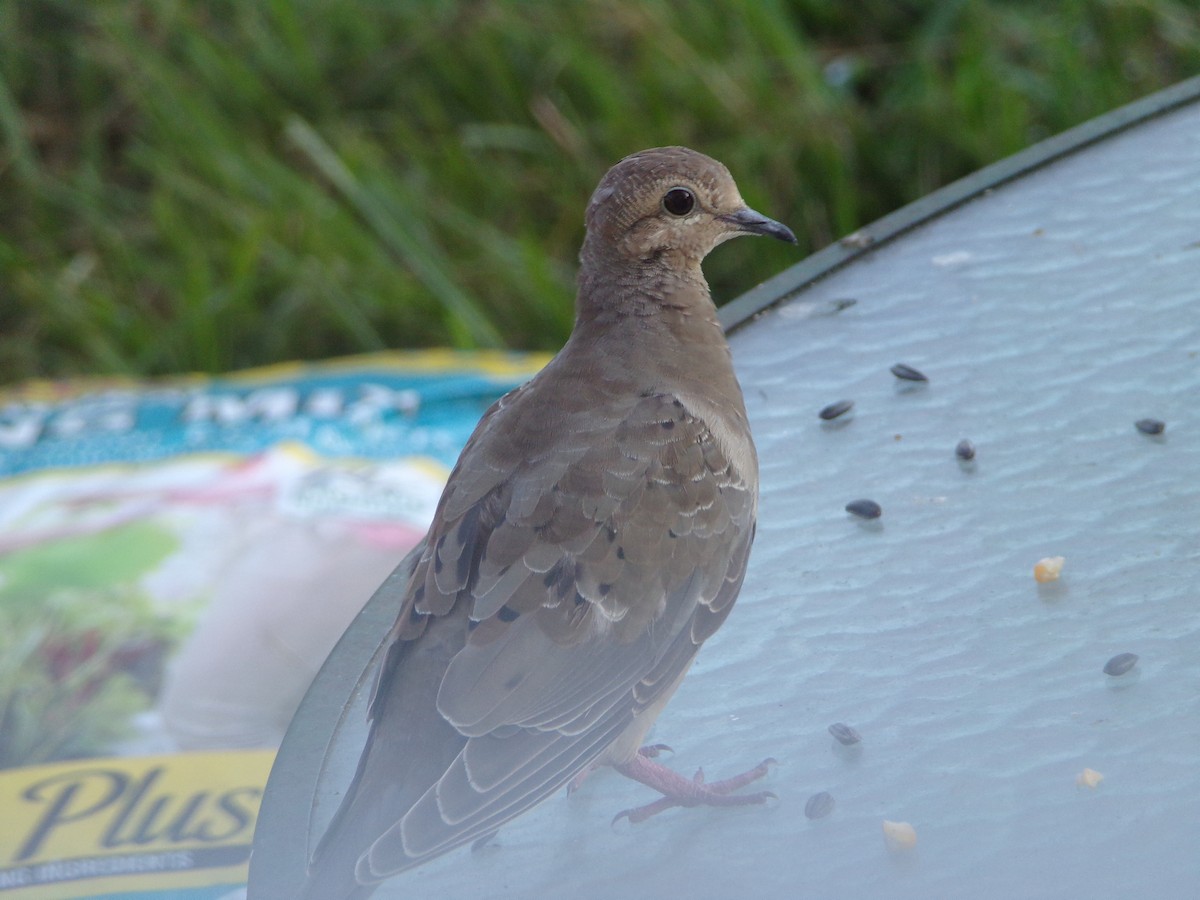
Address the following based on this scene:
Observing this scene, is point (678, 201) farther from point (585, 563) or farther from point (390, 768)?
point (390, 768)

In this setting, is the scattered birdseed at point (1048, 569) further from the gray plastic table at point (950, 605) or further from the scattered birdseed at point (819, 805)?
the scattered birdseed at point (819, 805)

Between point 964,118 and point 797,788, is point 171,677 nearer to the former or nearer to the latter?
point 797,788

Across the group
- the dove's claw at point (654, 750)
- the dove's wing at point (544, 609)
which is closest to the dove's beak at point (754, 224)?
the dove's wing at point (544, 609)

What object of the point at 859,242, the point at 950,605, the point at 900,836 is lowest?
the point at 900,836

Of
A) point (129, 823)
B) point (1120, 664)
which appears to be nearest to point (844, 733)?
point (1120, 664)

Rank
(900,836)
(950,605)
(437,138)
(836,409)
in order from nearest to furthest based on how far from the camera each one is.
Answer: (900,836) → (950,605) → (836,409) → (437,138)

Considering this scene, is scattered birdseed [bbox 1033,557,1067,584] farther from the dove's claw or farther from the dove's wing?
the dove's claw
